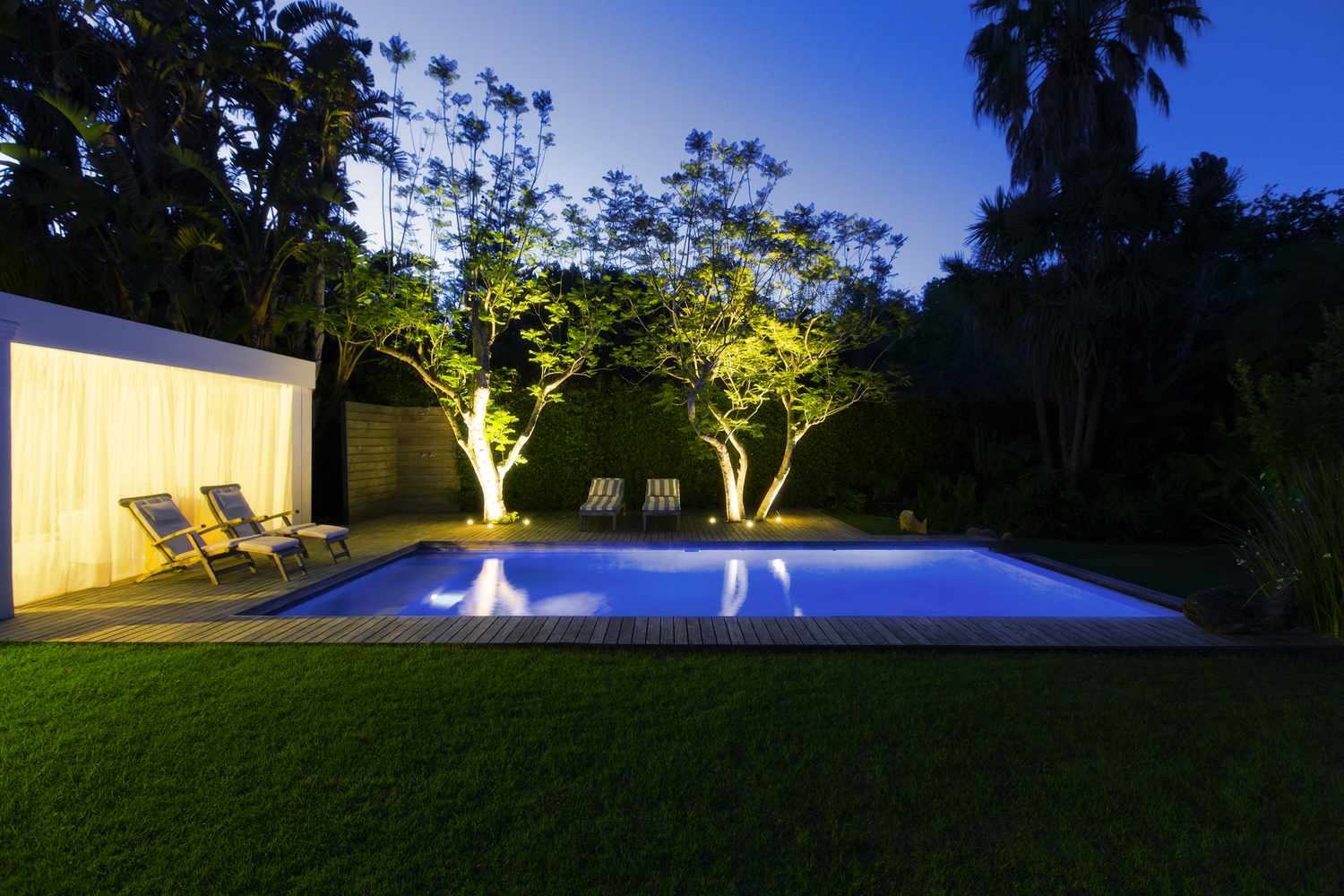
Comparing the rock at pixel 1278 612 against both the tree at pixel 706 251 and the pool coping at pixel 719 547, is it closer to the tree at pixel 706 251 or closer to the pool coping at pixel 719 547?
the pool coping at pixel 719 547

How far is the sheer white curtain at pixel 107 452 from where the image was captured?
19.0ft

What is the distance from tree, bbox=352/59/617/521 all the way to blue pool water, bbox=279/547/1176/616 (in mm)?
2756

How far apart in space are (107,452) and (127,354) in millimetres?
1048

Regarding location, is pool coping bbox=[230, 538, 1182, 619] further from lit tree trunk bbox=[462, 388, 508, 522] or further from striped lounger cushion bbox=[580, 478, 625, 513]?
lit tree trunk bbox=[462, 388, 508, 522]

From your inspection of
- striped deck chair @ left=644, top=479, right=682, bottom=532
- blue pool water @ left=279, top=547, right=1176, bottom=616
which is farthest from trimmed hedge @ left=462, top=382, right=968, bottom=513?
blue pool water @ left=279, top=547, right=1176, bottom=616

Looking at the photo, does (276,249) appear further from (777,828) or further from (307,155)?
(777,828)

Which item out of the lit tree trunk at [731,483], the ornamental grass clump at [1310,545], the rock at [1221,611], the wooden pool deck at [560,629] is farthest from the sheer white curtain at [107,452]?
the ornamental grass clump at [1310,545]

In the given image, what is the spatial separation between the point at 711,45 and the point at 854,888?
16.5 m

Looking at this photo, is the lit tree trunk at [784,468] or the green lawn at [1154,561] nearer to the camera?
the green lawn at [1154,561]

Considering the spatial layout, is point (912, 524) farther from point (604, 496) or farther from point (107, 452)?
point (107, 452)

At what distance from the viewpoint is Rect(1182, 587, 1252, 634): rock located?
480 centimetres

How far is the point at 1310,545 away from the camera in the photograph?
16.1 feet

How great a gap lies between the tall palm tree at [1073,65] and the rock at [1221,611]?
9.60 m

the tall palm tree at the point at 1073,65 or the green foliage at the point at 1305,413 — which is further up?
the tall palm tree at the point at 1073,65
